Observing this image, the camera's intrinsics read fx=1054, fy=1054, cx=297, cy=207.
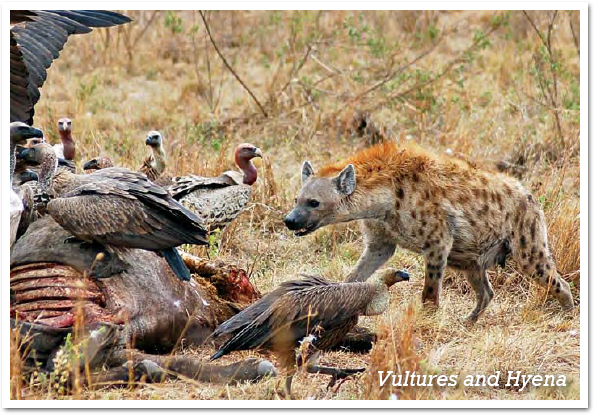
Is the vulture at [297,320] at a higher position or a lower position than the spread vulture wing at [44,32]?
lower

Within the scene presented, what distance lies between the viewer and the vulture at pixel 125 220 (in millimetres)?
5523

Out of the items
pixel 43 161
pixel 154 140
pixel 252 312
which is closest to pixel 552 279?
pixel 252 312

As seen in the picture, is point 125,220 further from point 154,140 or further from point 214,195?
point 154,140

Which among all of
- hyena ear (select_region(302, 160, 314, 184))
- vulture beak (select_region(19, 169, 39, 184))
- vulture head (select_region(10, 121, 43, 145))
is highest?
vulture head (select_region(10, 121, 43, 145))

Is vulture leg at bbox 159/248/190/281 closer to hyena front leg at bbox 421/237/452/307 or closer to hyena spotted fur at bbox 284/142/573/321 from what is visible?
hyena spotted fur at bbox 284/142/573/321

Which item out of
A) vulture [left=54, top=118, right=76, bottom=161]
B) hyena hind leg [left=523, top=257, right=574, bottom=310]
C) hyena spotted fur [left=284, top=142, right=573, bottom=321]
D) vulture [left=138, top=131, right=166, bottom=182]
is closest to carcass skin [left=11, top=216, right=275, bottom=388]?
Answer: hyena spotted fur [left=284, top=142, right=573, bottom=321]

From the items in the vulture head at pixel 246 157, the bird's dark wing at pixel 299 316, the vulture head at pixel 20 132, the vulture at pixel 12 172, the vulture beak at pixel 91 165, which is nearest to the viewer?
the bird's dark wing at pixel 299 316

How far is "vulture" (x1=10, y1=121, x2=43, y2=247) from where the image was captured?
216 inches

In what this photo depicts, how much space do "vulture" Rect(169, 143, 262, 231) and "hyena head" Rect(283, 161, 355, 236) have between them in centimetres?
110

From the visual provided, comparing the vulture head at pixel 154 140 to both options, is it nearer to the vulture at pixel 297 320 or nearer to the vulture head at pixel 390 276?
the vulture head at pixel 390 276

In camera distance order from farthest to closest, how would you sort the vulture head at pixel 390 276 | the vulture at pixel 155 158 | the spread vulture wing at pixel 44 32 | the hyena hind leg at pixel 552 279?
1. the vulture at pixel 155 158
2. the spread vulture wing at pixel 44 32
3. the hyena hind leg at pixel 552 279
4. the vulture head at pixel 390 276

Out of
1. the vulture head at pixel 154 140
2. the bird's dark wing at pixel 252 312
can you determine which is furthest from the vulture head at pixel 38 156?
the vulture head at pixel 154 140
